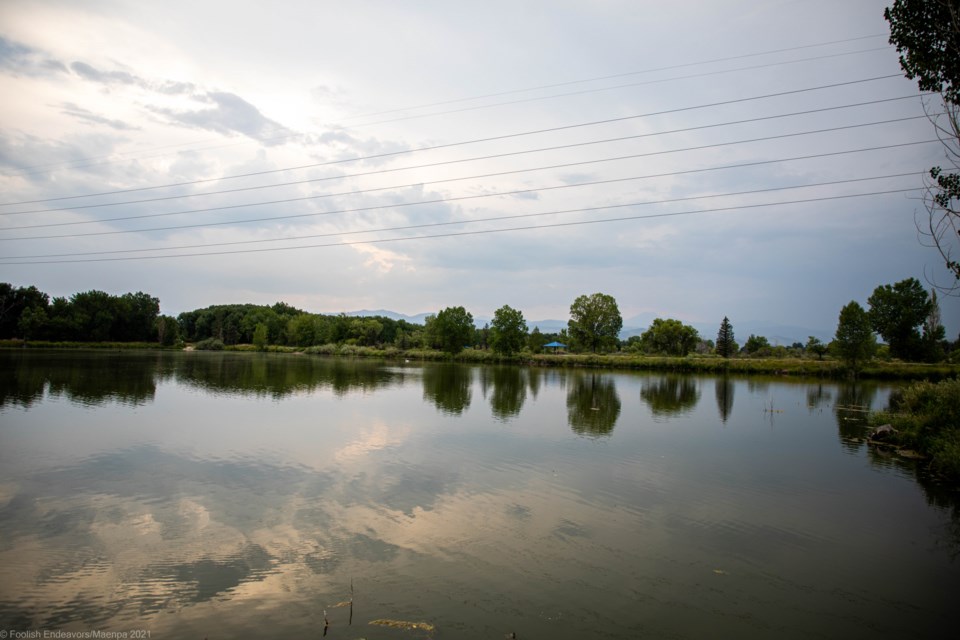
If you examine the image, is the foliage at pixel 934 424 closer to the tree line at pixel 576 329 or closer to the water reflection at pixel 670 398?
the water reflection at pixel 670 398

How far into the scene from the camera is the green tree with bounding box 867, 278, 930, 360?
245 feet

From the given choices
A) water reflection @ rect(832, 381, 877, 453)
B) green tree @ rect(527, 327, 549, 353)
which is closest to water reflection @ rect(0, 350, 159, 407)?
water reflection @ rect(832, 381, 877, 453)

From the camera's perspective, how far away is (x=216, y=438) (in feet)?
55.4

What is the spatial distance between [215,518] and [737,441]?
62.8 feet

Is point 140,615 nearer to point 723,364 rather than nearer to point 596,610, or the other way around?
point 596,610

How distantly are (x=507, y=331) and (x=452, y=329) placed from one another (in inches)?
467

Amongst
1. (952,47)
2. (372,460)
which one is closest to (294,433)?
(372,460)

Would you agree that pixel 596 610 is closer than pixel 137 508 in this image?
Yes

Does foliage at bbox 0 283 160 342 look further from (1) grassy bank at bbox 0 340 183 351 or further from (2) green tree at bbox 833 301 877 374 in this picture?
(2) green tree at bbox 833 301 877 374

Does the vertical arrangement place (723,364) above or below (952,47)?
below

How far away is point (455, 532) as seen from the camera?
942cm

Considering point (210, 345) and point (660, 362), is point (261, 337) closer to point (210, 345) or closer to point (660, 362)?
point (210, 345)

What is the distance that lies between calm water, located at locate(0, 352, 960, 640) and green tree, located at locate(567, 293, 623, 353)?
65.8 meters

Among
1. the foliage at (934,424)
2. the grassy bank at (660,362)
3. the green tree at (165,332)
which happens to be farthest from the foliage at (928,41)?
the green tree at (165,332)
